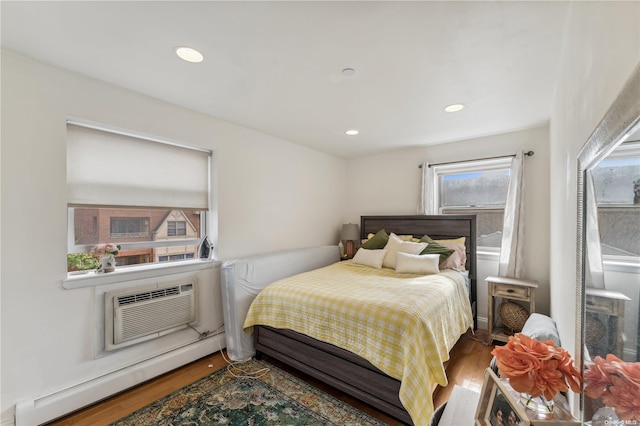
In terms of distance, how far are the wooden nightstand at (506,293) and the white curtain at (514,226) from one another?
0.16 meters

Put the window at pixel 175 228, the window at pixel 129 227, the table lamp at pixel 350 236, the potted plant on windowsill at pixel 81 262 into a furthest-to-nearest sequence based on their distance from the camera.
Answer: the table lamp at pixel 350 236 → the window at pixel 175 228 → the window at pixel 129 227 → the potted plant on windowsill at pixel 81 262

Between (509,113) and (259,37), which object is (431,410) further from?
(509,113)

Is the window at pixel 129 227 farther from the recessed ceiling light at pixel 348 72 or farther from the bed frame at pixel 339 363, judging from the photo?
the recessed ceiling light at pixel 348 72

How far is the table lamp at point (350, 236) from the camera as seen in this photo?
421cm

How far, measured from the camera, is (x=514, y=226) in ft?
10.2

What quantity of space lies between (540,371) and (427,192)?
10.1ft

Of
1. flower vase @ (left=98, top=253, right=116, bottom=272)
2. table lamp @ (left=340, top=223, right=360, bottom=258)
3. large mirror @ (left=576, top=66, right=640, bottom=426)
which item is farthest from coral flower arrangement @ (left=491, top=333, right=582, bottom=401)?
table lamp @ (left=340, top=223, right=360, bottom=258)

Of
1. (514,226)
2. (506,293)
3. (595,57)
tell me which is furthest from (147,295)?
(514,226)

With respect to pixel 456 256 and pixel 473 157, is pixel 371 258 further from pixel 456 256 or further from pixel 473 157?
pixel 473 157

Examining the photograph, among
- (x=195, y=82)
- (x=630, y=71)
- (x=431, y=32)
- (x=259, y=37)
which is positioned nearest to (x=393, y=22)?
(x=431, y=32)

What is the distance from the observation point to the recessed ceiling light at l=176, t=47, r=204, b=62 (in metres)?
1.67

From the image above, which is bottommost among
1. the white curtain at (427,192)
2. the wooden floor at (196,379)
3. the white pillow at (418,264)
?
the wooden floor at (196,379)

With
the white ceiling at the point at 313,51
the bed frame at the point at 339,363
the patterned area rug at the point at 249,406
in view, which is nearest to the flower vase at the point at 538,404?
the bed frame at the point at 339,363

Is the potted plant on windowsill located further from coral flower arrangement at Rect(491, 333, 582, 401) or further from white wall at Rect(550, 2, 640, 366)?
white wall at Rect(550, 2, 640, 366)
